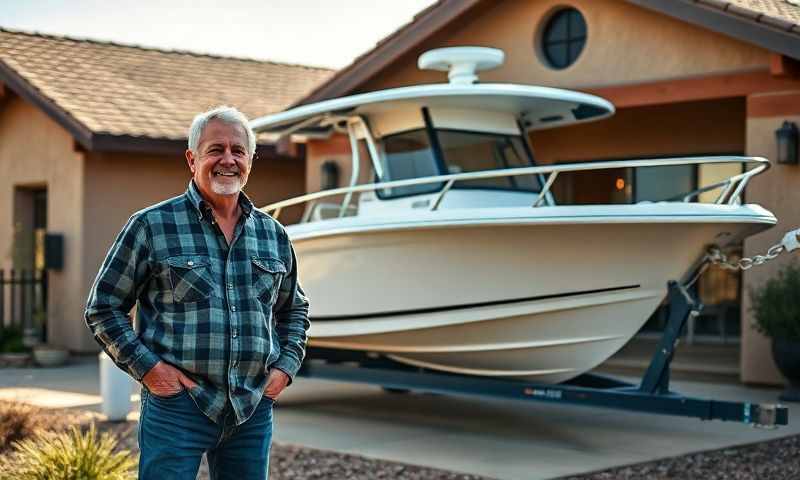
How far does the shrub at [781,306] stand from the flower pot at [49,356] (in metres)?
8.87

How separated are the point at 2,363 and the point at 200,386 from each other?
12.6 m

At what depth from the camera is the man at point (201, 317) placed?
12.8ft

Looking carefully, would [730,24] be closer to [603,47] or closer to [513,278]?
[603,47]

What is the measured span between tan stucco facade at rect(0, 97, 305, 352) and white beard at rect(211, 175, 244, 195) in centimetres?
1291

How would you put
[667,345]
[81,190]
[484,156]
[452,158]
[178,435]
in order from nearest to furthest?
1. [178,435]
2. [667,345]
3. [452,158]
4. [484,156]
5. [81,190]

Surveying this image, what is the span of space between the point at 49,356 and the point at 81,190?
237 cm

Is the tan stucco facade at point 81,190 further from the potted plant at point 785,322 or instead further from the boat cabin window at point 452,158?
the potted plant at point 785,322

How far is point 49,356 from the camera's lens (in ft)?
51.2

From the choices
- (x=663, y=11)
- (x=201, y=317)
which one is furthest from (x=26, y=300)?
(x=201, y=317)

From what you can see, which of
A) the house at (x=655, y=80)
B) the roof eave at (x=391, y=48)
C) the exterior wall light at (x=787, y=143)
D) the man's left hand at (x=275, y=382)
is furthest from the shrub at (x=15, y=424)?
the exterior wall light at (x=787, y=143)

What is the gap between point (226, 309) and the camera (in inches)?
156

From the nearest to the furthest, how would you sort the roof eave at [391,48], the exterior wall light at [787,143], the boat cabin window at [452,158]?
the boat cabin window at [452,158]
the exterior wall light at [787,143]
the roof eave at [391,48]

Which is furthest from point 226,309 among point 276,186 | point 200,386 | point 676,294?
point 276,186

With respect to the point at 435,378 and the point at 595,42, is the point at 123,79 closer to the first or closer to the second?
the point at 595,42
